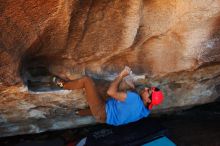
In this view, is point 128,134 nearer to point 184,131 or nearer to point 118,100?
point 118,100

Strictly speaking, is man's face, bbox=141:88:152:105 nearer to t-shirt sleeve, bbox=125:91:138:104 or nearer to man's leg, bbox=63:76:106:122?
t-shirt sleeve, bbox=125:91:138:104

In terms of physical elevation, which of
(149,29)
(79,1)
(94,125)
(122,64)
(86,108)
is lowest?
(94,125)

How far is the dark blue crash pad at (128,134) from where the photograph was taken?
13.1 ft

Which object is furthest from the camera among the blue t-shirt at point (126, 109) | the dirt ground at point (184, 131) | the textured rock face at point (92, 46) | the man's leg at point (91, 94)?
the dirt ground at point (184, 131)

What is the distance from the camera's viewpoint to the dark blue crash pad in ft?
13.1

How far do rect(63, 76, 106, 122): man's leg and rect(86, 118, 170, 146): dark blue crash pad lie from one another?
31cm

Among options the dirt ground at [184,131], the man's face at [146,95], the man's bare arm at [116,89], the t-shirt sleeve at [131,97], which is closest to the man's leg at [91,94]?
the man's bare arm at [116,89]

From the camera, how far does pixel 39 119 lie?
154 inches

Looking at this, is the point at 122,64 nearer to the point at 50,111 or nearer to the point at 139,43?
the point at 139,43

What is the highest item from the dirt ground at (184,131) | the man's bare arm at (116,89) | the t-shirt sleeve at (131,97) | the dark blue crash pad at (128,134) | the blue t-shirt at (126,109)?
the man's bare arm at (116,89)

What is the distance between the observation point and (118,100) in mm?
3695

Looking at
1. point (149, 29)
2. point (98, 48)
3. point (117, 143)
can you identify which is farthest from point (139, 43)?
point (117, 143)

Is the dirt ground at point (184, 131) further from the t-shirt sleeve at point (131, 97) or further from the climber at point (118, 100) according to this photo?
the t-shirt sleeve at point (131, 97)

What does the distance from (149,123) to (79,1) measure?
5.92 feet
